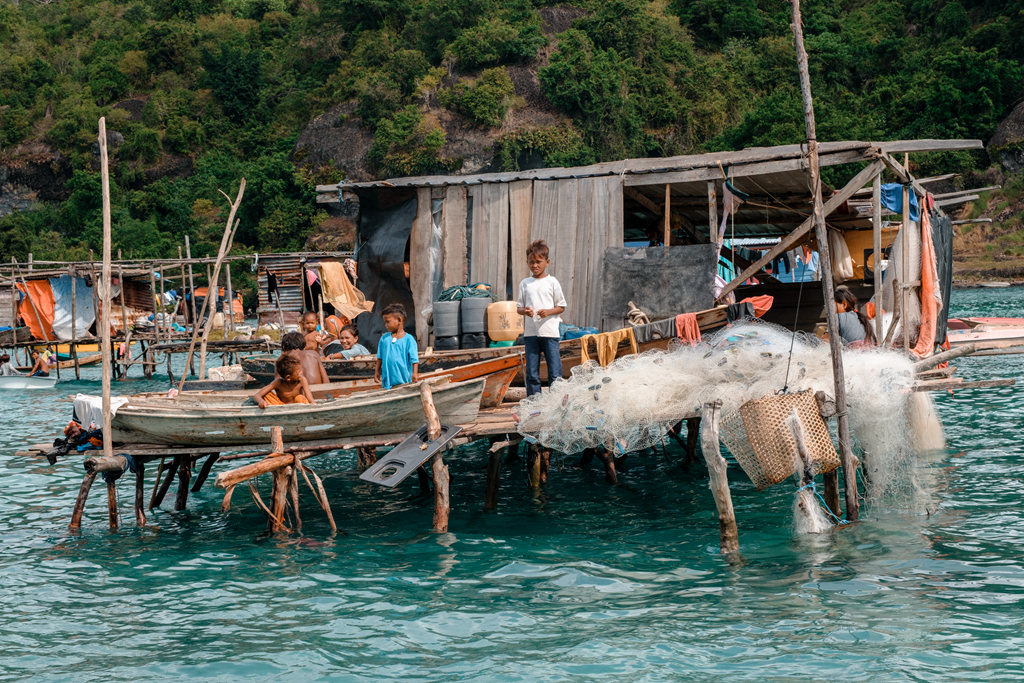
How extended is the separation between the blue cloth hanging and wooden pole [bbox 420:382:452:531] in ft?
19.8

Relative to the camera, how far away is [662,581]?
7.53 metres

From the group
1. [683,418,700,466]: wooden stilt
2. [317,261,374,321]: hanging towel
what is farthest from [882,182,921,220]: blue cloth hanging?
[317,261,374,321]: hanging towel

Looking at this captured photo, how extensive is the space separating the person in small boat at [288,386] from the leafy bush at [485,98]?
139 ft

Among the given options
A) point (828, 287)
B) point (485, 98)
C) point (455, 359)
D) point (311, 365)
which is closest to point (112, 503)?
point (311, 365)

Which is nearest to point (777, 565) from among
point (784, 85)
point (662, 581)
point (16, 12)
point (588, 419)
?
point (662, 581)

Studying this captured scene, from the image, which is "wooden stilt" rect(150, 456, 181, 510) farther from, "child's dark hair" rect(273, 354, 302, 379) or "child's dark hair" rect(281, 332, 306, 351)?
"child's dark hair" rect(281, 332, 306, 351)

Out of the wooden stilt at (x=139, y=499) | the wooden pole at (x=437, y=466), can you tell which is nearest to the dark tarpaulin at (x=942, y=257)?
the wooden pole at (x=437, y=466)

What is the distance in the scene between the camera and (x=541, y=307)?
31.4ft

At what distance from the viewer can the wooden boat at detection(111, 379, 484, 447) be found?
29.3 ft

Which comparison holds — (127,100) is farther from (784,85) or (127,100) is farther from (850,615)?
(850,615)

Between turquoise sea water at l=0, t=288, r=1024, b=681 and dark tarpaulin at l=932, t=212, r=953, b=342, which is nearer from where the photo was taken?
turquoise sea water at l=0, t=288, r=1024, b=681

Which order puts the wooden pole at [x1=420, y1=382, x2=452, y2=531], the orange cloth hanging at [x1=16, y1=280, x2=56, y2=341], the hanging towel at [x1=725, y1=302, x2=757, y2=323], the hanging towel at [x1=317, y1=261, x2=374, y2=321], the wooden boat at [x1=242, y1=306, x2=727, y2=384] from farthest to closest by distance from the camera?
1. the orange cloth hanging at [x1=16, y1=280, x2=56, y2=341]
2. the hanging towel at [x1=317, y1=261, x2=374, y2=321]
3. the wooden boat at [x1=242, y1=306, x2=727, y2=384]
4. the hanging towel at [x1=725, y1=302, x2=757, y2=323]
5. the wooden pole at [x1=420, y1=382, x2=452, y2=531]

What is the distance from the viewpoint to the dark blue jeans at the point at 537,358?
9.73 metres

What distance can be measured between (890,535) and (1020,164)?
4670cm
